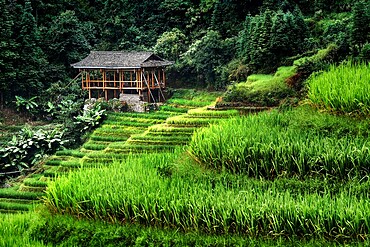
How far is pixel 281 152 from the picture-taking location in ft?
33.0

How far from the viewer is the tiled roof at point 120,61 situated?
2333 centimetres

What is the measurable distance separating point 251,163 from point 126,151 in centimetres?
763

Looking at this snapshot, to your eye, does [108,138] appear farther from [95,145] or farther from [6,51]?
[6,51]

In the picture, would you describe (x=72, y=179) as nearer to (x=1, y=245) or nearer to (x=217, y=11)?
(x=1, y=245)

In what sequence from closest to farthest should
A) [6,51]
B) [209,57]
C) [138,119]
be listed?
1. [138,119]
2. [6,51]
3. [209,57]

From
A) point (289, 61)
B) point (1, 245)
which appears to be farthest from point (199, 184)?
point (289, 61)

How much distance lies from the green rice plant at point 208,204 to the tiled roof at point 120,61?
500 inches

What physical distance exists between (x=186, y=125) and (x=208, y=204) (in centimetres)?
944

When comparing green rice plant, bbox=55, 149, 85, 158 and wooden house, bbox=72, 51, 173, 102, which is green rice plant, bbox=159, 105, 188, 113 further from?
green rice plant, bbox=55, 149, 85, 158

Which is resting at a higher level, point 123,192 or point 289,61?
point 289,61

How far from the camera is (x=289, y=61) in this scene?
19.3 m

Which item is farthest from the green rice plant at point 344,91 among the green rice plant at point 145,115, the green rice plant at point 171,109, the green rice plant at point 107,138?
the green rice plant at point 171,109

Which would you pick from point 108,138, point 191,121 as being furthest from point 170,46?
point 191,121

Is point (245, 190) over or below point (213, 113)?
below
